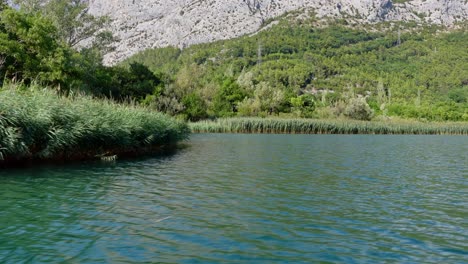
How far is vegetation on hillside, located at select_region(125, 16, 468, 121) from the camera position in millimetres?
82812

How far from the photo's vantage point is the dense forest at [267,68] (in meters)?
37.6

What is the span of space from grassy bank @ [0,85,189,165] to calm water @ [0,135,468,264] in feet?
3.95

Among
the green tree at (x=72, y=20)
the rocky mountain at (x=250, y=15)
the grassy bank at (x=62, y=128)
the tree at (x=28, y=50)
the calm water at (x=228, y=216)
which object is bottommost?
the calm water at (x=228, y=216)

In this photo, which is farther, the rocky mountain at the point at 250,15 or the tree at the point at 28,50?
the rocky mountain at the point at 250,15

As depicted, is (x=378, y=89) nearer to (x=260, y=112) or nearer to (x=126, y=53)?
(x=260, y=112)

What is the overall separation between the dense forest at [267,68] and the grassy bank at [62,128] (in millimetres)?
2816

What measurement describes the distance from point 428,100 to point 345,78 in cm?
2482

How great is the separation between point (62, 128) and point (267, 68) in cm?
11735

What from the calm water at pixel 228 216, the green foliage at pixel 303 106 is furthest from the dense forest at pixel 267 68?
the calm water at pixel 228 216

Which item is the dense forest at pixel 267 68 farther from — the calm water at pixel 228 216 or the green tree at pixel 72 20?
the calm water at pixel 228 216

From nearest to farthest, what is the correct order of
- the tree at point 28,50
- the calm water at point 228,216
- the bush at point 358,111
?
the calm water at point 228,216
the tree at point 28,50
the bush at point 358,111

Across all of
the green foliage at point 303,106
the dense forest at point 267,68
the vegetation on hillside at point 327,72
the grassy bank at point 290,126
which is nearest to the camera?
the dense forest at point 267,68

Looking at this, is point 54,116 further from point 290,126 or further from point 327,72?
point 327,72

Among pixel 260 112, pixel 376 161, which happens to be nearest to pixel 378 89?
pixel 260 112
